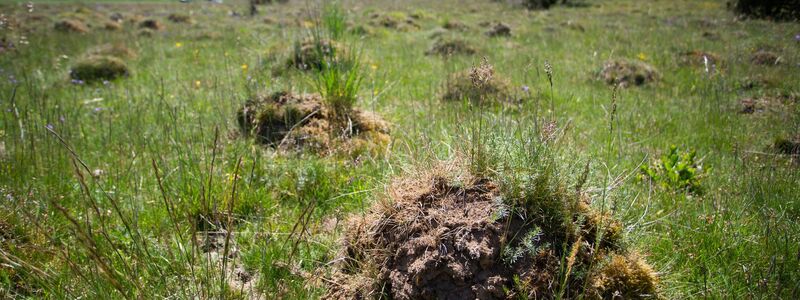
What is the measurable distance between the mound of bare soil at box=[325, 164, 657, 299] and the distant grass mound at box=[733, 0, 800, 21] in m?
15.3

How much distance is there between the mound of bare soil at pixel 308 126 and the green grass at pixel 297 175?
20 centimetres

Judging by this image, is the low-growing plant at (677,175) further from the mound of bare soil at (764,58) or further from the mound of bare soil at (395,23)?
the mound of bare soil at (395,23)

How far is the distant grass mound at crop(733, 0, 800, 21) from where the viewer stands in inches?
542

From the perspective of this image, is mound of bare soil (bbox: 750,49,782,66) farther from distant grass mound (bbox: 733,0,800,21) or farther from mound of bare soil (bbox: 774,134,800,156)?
distant grass mound (bbox: 733,0,800,21)

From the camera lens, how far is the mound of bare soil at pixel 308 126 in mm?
4047

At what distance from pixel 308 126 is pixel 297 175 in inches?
36.3

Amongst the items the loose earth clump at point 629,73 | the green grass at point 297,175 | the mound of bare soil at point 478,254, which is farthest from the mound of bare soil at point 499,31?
the mound of bare soil at point 478,254

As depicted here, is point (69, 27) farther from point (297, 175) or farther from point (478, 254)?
point (478, 254)

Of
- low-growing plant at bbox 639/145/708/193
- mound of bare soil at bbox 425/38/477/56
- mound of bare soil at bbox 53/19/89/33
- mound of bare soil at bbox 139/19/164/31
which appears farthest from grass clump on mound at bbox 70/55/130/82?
low-growing plant at bbox 639/145/708/193

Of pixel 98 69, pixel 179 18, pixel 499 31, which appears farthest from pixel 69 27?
pixel 499 31

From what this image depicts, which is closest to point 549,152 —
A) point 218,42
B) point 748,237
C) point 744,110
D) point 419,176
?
point 419,176

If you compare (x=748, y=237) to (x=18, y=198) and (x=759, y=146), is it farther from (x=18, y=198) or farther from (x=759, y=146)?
(x=18, y=198)

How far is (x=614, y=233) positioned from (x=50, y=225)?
3036 mm

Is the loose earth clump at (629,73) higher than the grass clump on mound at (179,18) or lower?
lower
